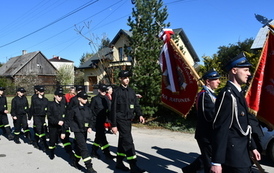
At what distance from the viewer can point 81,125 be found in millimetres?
5793

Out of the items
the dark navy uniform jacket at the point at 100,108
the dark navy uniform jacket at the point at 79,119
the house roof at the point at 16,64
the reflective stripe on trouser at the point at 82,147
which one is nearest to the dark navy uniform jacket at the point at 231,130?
the reflective stripe on trouser at the point at 82,147

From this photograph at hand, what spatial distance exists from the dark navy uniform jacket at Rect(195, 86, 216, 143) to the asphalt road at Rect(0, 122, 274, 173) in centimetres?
175

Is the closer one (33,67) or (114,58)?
(114,58)

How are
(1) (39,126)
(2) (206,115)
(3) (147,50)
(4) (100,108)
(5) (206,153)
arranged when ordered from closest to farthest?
(2) (206,115) < (5) (206,153) < (4) (100,108) < (1) (39,126) < (3) (147,50)

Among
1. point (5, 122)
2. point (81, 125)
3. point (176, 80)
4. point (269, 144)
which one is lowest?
point (269, 144)

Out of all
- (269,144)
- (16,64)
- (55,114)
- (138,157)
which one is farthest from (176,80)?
(16,64)

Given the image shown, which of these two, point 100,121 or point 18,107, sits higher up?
point 18,107

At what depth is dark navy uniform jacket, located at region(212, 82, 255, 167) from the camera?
266 cm

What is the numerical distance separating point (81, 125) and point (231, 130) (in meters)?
3.77

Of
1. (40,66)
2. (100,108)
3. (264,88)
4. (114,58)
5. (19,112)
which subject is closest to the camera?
(264,88)

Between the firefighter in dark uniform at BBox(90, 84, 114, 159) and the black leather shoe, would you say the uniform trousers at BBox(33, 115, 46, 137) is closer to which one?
the firefighter in dark uniform at BBox(90, 84, 114, 159)

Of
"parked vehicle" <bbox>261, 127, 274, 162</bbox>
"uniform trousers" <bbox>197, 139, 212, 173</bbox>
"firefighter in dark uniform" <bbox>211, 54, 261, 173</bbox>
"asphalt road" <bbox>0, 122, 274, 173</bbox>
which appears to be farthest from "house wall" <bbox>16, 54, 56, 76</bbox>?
"firefighter in dark uniform" <bbox>211, 54, 261, 173</bbox>

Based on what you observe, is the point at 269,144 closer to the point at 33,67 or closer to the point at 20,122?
the point at 20,122

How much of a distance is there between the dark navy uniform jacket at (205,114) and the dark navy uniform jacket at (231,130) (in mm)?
1072
